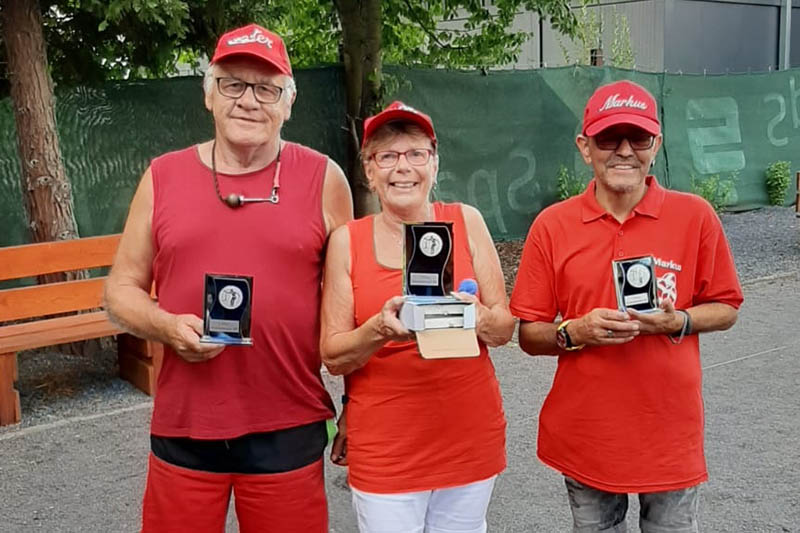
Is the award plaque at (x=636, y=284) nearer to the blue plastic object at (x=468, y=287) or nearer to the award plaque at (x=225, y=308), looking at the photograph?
the blue plastic object at (x=468, y=287)

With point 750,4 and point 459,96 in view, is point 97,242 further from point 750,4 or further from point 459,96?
point 750,4

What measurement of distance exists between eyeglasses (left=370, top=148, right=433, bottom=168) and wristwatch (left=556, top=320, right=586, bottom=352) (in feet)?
2.15

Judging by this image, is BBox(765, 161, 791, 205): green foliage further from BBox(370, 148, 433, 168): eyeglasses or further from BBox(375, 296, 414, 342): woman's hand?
BBox(375, 296, 414, 342): woman's hand

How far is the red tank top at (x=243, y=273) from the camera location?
242cm

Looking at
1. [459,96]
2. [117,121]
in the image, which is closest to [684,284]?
[117,121]

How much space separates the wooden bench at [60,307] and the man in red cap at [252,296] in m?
3.36

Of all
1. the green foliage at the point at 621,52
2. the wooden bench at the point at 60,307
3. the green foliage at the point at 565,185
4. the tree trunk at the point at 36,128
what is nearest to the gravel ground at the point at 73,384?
the wooden bench at the point at 60,307

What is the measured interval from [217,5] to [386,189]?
4749 millimetres

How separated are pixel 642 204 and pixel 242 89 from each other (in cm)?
122

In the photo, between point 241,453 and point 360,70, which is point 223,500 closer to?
point 241,453

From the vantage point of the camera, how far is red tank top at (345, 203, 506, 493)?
242 cm

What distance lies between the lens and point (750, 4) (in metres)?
21.3

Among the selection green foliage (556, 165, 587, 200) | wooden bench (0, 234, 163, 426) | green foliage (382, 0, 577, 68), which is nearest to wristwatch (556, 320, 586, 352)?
wooden bench (0, 234, 163, 426)

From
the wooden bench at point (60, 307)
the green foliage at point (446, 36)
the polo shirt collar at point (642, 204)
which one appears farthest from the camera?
the green foliage at point (446, 36)
